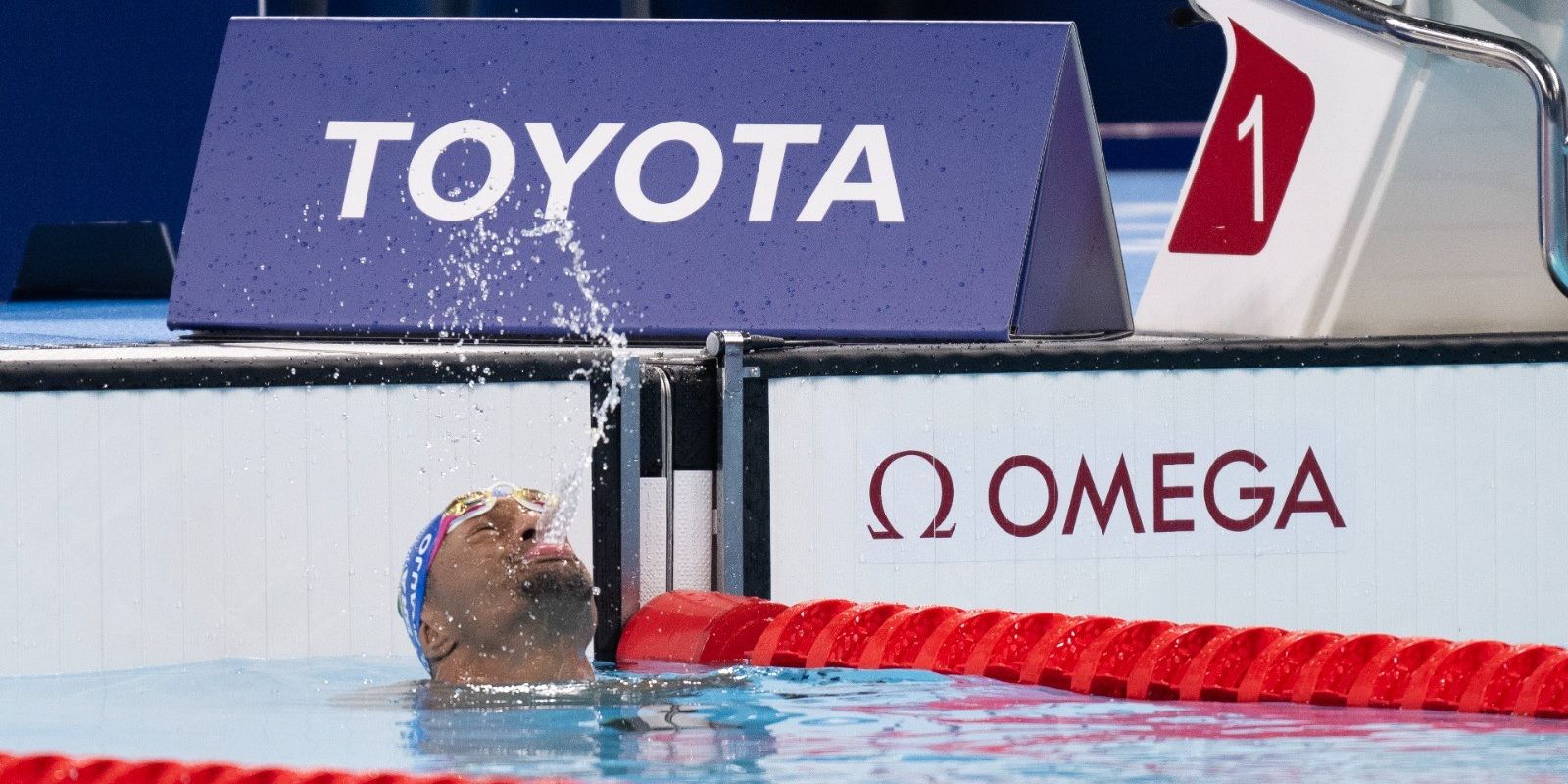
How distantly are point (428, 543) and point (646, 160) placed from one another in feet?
4.30

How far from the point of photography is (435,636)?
3697mm

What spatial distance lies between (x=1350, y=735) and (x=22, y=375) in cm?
Answer: 241

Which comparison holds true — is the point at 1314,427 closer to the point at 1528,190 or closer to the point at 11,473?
the point at 1528,190

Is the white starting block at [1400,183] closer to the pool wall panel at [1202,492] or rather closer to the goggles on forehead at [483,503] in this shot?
the pool wall panel at [1202,492]

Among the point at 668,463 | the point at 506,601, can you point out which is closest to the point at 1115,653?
the point at 668,463

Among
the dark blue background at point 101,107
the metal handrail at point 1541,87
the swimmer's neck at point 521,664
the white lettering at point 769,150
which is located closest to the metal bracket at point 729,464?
the white lettering at point 769,150

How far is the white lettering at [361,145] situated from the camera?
4.77 meters

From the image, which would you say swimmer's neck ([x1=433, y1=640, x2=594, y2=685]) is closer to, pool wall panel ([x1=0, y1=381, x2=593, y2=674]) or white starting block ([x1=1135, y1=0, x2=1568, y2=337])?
pool wall panel ([x1=0, y1=381, x2=593, y2=674])

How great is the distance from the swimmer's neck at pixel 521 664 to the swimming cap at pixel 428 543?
0.31 ft

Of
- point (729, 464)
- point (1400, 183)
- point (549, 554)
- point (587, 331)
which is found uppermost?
point (1400, 183)

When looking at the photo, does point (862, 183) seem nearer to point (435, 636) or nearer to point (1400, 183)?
point (1400, 183)

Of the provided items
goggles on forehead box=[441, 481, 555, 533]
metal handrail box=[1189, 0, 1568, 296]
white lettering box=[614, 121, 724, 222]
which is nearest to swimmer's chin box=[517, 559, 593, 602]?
goggles on forehead box=[441, 481, 555, 533]

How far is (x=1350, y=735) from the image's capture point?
129 inches

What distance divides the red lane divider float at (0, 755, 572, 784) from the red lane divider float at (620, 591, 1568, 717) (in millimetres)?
1108
